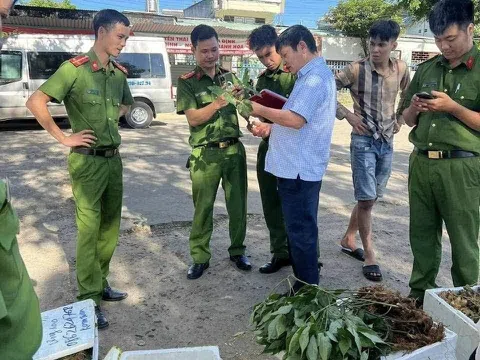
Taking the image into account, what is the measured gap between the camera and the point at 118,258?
389 centimetres

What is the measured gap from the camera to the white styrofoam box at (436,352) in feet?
6.48

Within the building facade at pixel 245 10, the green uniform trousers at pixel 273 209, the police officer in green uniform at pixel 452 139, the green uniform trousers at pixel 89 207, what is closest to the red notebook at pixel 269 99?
the green uniform trousers at pixel 273 209

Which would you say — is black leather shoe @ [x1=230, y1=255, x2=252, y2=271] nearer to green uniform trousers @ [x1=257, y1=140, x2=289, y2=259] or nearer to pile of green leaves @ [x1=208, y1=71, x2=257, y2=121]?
green uniform trousers @ [x1=257, y1=140, x2=289, y2=259]

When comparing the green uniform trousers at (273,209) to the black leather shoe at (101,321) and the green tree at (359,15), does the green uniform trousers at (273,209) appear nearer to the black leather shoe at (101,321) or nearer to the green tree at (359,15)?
the black leather shoe at (101,321)

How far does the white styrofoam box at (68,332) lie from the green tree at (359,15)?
862 inches

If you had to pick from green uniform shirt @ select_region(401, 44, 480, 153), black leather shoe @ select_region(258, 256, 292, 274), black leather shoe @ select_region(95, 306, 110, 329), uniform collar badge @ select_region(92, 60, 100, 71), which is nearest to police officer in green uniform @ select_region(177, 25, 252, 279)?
black leather shoe @ select_region(258, 256, 292, 274)

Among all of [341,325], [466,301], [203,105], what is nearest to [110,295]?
[203,105]

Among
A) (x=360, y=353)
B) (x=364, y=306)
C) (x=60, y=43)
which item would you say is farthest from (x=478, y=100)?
(x=60, y=43)

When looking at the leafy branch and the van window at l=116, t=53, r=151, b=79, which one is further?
the van window at l=116, t=53, r=151, b=79

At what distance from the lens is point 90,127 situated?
292 centimetres

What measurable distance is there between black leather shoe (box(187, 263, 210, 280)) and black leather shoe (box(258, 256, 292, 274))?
1.57ft

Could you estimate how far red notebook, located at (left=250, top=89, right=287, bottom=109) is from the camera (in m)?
3.05

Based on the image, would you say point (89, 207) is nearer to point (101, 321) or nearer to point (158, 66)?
point (101, 321)

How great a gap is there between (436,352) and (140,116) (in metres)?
10.7
